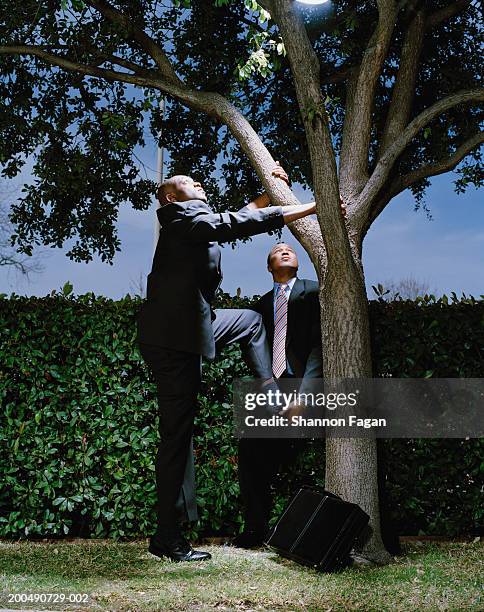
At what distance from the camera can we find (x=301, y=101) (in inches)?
212

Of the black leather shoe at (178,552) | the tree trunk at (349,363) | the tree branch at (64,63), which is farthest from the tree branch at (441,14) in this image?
the black leather shoe at (178,552)

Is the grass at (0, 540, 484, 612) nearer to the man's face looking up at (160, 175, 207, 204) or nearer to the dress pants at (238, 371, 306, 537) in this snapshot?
the dress pants at (238, 371, 306, 537)

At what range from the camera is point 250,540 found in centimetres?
552

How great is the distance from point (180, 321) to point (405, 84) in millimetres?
3606

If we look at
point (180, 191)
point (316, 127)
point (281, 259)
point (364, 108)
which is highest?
point (364, 108)

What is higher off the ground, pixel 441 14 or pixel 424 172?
pixel 441 14

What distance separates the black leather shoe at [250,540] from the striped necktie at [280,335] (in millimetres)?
1295

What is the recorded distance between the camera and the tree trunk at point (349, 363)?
5.15 meters

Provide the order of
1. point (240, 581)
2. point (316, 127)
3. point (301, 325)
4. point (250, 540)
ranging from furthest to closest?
point (301, 325), point (250, 540), point (316, 127), point (240, 581)

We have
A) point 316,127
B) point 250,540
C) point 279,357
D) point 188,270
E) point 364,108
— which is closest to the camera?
point 188,270

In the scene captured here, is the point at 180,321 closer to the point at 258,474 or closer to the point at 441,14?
the point at 258,474

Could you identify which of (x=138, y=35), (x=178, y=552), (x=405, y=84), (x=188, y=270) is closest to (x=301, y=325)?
(x=188, y=270)

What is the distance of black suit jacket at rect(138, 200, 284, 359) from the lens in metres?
4.88

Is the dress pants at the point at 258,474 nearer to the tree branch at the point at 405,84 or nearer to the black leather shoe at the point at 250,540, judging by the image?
the black leather shoe at the point at 250,540
